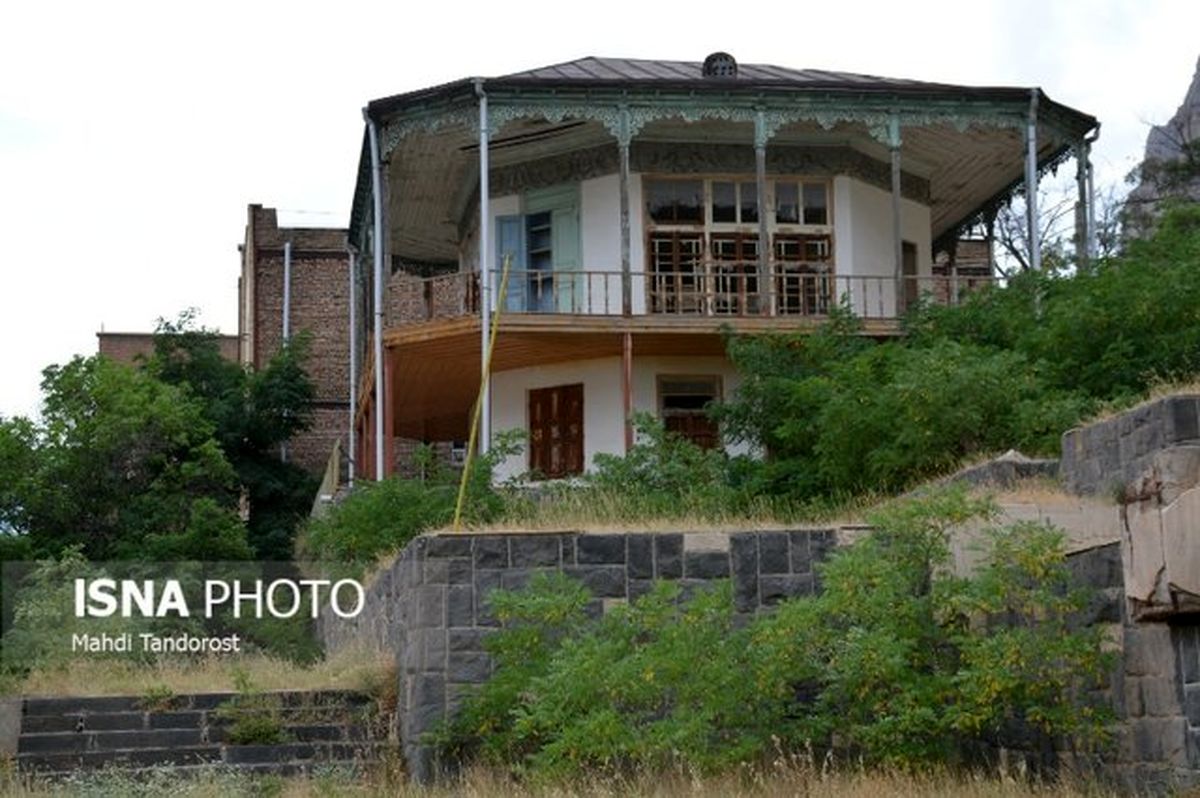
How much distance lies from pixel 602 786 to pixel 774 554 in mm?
3220

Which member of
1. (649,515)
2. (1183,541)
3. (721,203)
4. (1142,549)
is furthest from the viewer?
(721,203)

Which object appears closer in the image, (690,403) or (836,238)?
(690,403)

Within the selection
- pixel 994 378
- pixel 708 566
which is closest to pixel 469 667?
pixel 708 566

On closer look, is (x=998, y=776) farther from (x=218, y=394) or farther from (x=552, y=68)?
(x=218, y=394)

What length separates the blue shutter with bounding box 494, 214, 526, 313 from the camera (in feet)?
97.8

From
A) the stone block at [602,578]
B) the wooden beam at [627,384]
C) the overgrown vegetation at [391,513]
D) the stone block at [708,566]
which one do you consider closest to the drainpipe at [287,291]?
the wooden beam at [627,384]

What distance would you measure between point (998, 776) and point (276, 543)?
2348cm

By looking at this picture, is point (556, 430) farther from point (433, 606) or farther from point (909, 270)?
point (433, 606)

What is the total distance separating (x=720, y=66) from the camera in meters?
30.1

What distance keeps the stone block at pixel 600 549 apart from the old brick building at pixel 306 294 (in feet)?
89.4

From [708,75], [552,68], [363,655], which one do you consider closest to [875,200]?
[708,75]

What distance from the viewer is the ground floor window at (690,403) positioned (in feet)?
97.7

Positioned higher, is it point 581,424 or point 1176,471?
point 581,424

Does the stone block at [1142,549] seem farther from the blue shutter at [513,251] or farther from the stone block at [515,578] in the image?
the blue shutter at [513,251]
